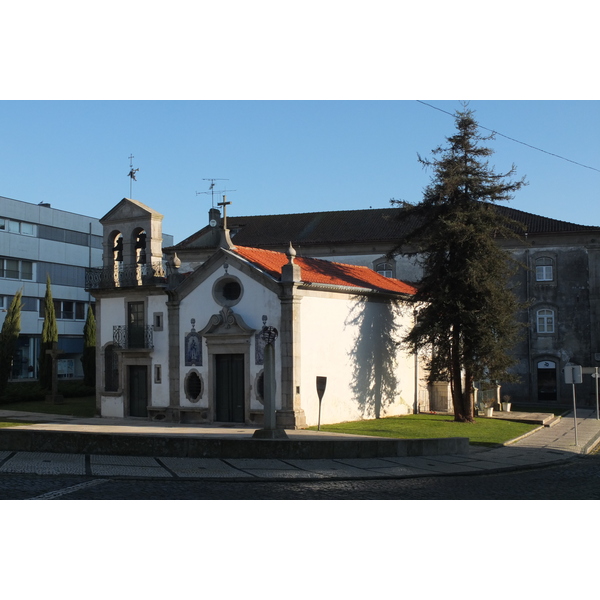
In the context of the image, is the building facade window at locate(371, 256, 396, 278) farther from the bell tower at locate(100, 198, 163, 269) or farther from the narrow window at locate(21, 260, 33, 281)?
the narrow window at locate(21, 260, 33, 281)

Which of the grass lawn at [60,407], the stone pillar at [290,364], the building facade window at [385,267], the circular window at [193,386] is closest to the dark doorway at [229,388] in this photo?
the circular window at [193,386]

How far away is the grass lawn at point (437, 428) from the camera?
23297mm

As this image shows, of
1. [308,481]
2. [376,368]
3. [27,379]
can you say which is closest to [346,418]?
[376,368]

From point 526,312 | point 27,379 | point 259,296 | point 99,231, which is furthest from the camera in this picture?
point 99,231

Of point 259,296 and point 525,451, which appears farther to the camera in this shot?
point 259,296

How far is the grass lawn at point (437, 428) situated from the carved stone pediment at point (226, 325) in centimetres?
412

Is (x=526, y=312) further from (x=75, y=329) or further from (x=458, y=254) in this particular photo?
(x=75, y=329)

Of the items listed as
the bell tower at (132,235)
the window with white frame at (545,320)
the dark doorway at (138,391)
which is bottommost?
the dark doorway at (138,391)

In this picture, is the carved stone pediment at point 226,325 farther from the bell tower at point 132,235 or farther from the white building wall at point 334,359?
the bell tower at point 132,235

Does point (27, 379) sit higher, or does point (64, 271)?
point (64, 271)

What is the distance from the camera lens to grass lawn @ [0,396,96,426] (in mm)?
31600

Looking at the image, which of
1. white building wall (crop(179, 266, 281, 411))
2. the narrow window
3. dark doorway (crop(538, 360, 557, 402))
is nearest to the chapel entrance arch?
white building wall (crop(179, 266, 281, 411))

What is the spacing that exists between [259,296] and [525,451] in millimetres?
9624

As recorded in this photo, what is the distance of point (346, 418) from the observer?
27094 mm
